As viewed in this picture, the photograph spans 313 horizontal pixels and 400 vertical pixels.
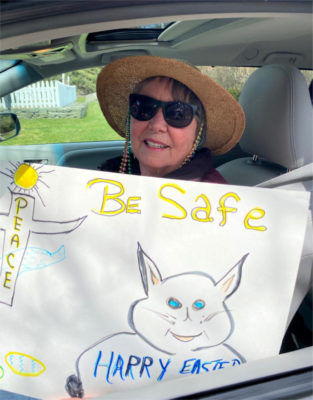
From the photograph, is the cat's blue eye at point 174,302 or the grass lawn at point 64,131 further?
the grass lawn at point 64,131

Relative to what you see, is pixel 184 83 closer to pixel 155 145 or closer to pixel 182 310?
pixel 155 145

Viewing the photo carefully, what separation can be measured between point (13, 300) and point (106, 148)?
6.18ft

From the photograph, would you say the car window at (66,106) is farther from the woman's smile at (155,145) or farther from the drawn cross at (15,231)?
the drawn cross at (15,231)

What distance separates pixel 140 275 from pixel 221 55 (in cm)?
179

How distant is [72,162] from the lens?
2.45 metres

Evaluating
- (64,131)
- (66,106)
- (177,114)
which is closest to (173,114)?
(177,114)

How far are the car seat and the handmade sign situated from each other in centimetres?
89

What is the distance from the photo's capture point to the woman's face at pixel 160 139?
1395 millimetres

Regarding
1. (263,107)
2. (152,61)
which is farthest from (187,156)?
(263,107)

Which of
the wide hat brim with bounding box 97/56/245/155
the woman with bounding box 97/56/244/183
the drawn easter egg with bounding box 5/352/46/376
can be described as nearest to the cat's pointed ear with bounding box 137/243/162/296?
the drawn easter egg with bounding box 5/352/46/376

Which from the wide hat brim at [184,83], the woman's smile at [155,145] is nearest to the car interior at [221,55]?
the wide hat brim at [184,83]

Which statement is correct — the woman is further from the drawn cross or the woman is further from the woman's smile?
the drawn cross

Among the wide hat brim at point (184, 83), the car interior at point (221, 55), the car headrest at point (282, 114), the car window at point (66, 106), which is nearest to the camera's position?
the car interior at point (221, 55)

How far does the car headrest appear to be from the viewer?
5.10 feet
